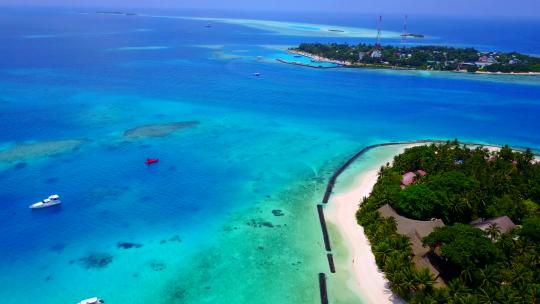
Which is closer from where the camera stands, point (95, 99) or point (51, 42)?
point (95, 99)

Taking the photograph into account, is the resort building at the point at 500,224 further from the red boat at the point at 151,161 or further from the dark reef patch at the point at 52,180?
the dark reef patch at the point at 52,180

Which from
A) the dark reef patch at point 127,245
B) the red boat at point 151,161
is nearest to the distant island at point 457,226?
the dark reef patch at point 127,245

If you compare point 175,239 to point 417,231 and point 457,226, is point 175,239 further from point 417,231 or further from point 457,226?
point 457,226

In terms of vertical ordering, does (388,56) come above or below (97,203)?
above

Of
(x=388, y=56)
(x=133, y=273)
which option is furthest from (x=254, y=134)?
(x=388, y=56)

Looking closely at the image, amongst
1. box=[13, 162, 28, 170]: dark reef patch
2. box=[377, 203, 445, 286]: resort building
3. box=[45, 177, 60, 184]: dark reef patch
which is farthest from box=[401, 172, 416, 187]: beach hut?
box=[13, 162, 28, 170]: dark reef patch

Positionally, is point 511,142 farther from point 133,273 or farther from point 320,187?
point 133,273
